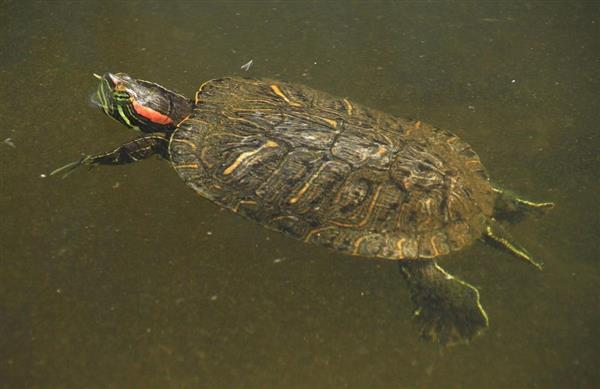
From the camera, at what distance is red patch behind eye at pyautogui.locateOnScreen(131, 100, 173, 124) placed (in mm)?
3512

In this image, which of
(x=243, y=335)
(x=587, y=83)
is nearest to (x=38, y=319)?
(x=243, y=335)

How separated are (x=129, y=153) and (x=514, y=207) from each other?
8.04 feet

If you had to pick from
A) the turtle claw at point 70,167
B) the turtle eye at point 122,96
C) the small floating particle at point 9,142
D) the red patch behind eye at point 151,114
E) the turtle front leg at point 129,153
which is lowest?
the small floating particle at point 9,142

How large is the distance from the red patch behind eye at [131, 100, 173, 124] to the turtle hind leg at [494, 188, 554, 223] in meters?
2.15

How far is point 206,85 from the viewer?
360 centimetres

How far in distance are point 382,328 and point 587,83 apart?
281 cm

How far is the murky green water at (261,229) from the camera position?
9.30ft

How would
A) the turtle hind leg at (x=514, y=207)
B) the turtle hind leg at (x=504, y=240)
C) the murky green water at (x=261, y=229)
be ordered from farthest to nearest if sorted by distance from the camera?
the turtle hind leg at (x=514, y=207)
the turtle hind leg at (x=504, y=240)
the murky green water at (x=261, y=229)

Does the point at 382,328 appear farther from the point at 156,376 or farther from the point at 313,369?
the point at 156,376

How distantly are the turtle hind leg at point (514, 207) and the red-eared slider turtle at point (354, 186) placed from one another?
15 cm

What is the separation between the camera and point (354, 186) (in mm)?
2943

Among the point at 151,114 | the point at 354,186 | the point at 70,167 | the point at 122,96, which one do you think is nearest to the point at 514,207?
the point at 354,186

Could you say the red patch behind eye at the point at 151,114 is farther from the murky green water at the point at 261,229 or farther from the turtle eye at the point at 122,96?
the murky green water at the point at 261,229

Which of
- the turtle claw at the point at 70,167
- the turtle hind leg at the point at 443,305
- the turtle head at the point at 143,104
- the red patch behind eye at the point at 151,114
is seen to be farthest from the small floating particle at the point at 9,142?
the turtle hind leg at the point at 443,305
